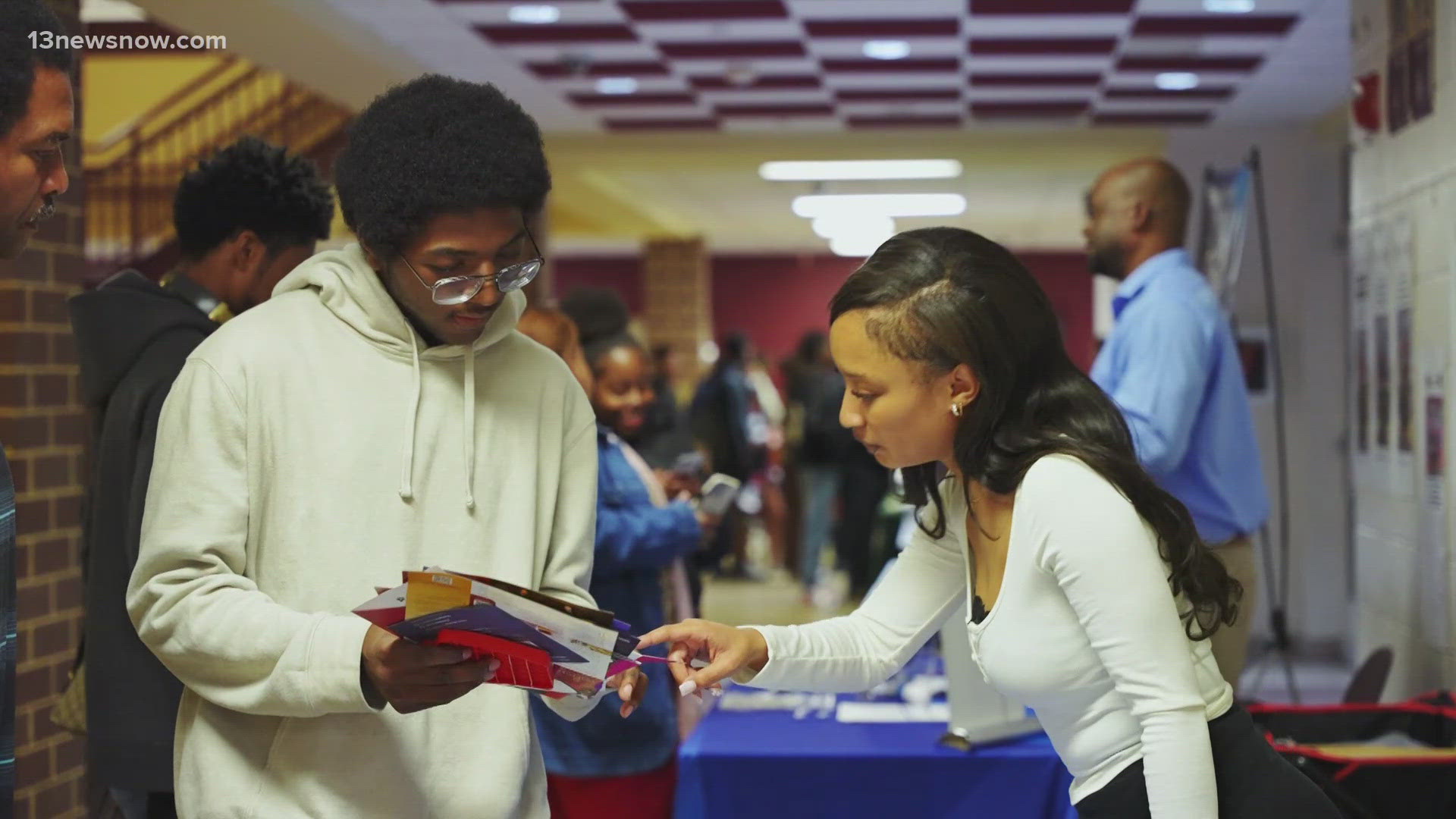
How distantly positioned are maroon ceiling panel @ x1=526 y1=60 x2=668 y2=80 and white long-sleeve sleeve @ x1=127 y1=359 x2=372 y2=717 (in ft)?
19.1

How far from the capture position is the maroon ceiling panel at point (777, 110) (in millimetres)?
8180

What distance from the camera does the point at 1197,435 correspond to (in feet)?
10.2

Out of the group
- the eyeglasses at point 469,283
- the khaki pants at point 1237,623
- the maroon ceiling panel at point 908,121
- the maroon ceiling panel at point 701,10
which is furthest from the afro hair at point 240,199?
the maroon ceiling panel at point 908,121

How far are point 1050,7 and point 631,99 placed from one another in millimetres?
2728

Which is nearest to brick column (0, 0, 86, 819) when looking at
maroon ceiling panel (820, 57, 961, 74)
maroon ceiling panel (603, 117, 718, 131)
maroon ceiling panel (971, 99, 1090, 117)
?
maroon ceiling panel (820, 57, 961, 74)

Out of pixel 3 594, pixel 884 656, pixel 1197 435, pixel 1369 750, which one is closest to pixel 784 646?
pixel 884 656

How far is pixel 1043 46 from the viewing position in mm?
6738

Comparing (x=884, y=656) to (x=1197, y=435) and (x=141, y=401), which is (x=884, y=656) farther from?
(x=1197, y=435)

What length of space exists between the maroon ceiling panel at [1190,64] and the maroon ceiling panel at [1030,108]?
92 centimetres

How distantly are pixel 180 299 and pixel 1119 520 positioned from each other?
4.64 feet

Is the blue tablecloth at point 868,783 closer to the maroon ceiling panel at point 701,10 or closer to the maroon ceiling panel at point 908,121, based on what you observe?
the maroon ceiling panel at point 701,10

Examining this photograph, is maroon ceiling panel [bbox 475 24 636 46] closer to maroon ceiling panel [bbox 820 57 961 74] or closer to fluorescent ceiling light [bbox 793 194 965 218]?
maroon ceiling panel [bbox 820 57 961 74]

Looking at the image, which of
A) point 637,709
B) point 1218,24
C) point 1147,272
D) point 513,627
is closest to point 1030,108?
point 1218,24

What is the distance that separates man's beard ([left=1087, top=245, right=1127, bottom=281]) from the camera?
335 centimetres
